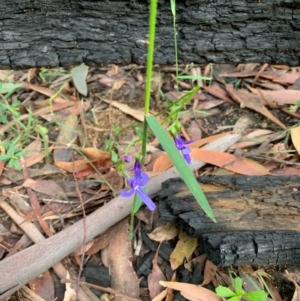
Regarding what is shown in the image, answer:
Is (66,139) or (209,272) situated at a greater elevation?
(66,139)

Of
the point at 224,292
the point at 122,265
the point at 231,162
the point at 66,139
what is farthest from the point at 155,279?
the point at 66,139

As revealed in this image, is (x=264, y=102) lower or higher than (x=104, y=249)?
higher

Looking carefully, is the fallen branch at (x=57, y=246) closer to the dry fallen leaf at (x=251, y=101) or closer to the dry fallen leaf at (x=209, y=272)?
the dry fallen leaf at (x=209, y=272)

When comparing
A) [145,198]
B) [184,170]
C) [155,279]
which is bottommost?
[155,279]

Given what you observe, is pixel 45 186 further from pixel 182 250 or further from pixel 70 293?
pixel 182 250

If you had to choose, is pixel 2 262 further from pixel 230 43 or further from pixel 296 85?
pixel 296 85

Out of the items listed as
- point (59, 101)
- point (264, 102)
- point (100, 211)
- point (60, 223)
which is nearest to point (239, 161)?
point (264, 102)

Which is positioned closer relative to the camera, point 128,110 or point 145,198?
point 145,198

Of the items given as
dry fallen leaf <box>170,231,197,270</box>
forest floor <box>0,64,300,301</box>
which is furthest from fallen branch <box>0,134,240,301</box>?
dry fallen leaf <box>170,231,197,270</box>
